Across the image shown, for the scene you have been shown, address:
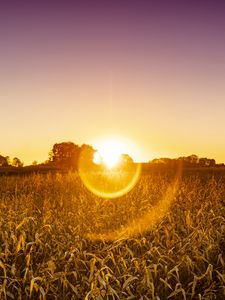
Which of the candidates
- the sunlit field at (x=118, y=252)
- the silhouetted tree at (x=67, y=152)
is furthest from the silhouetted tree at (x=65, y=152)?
the sunlit field at (x=118, y=252)

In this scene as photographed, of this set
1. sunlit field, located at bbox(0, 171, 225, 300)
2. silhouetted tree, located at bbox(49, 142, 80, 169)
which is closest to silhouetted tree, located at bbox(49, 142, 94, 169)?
silhouetted tree, located at bbox(49, 142, 80, 169)

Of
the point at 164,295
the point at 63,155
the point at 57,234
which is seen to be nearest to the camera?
the point at 164,295

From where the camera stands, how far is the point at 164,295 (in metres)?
4.92

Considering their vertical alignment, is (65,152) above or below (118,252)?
above

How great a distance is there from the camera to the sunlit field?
483cm

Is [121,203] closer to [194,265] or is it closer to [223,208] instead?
[223,208]

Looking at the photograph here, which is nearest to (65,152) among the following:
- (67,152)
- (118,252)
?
(67,152)

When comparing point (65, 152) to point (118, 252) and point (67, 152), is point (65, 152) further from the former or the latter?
point (118, 252)

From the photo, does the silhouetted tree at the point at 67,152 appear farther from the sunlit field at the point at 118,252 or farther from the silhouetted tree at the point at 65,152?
the sunlit field at the point at 118,252

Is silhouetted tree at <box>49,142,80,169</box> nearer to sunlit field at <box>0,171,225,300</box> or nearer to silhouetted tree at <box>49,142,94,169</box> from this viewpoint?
silhouetted tree at <box>49,142,94,169</box>

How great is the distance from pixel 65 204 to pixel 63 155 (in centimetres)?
6819

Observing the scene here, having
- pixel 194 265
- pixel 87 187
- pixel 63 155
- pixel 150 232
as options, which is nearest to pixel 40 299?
pixel 194 265

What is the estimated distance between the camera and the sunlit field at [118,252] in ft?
15.9

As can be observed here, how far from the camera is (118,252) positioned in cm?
634
